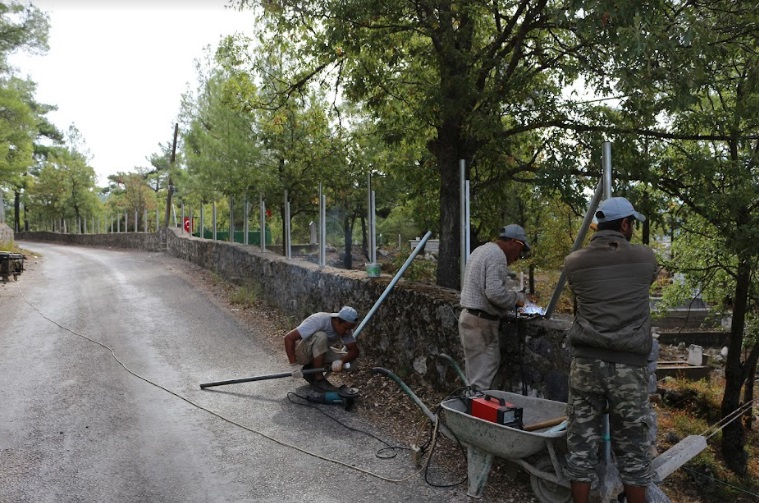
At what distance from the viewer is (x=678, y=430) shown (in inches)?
498

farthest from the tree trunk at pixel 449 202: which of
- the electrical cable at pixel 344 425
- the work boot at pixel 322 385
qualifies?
the electrical cable at pixel 344 425

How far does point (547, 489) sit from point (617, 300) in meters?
1.43

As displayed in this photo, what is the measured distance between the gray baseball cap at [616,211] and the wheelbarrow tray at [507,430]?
1354 millimetres

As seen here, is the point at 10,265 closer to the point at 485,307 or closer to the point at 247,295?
the point at 247,295

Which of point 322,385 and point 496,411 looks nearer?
point 496,411

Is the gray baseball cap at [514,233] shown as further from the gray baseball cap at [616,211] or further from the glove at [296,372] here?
the glove at [296,372]

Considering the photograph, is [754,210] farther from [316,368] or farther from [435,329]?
[316,368]

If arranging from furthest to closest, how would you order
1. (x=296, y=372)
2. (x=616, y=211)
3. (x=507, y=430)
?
(x=296, y=372) → (x=507, y=430) → (x=616, y=211)

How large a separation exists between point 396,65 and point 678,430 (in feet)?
31.6

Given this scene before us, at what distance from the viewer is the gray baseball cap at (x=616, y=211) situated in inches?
143

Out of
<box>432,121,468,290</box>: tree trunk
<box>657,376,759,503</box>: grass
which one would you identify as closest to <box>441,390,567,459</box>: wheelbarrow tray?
<box>432,121,468,290</box>: tree trunk

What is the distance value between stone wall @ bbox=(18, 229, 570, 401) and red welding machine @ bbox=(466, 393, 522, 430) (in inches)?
27.4

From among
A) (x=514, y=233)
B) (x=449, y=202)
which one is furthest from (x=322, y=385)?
(x=449, y=202)

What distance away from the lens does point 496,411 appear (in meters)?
4.08
